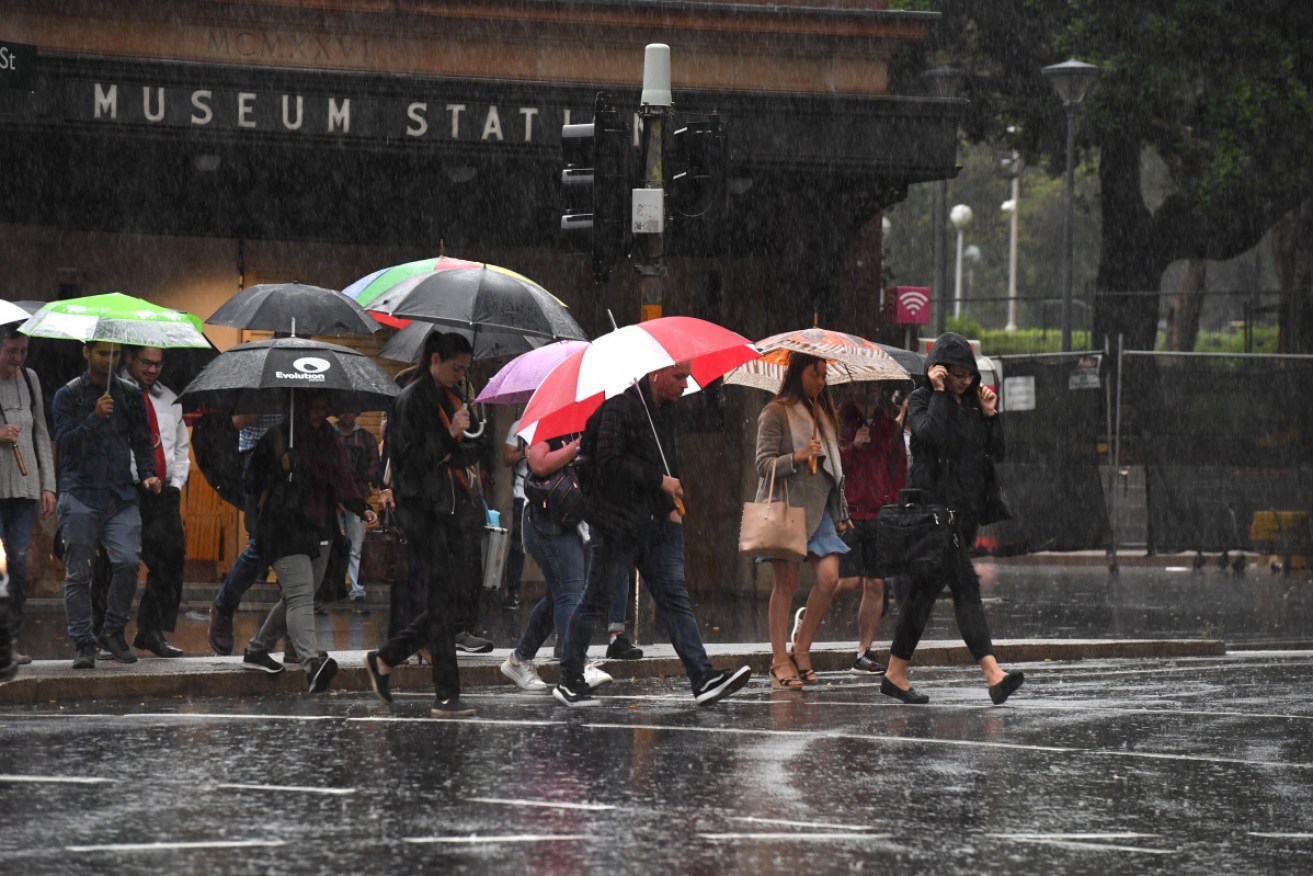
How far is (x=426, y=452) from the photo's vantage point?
10.3 m

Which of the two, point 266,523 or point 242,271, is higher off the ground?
point 242,271

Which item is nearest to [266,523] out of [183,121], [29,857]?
[29,857]

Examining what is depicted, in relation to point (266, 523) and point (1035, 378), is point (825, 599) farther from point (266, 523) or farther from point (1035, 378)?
point (1035, 378)

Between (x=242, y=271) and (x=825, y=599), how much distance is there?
339 inches

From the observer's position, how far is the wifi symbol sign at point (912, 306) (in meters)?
25.2

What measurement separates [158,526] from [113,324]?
1.33 metres

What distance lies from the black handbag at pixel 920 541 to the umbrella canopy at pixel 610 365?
3.87 feet

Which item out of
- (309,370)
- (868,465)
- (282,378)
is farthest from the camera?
(868,465)

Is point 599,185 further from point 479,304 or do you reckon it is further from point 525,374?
point 525,374

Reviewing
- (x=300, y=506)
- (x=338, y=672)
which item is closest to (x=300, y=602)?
(x=300, y=506)

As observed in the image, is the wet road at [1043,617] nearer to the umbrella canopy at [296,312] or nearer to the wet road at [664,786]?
the umbrella canopy at [296,312]

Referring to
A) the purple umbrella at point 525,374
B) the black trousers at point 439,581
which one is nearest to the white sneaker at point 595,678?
the black trousers at point 439,581

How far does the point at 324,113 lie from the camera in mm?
17484

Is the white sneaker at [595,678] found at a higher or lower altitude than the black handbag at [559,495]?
lower
